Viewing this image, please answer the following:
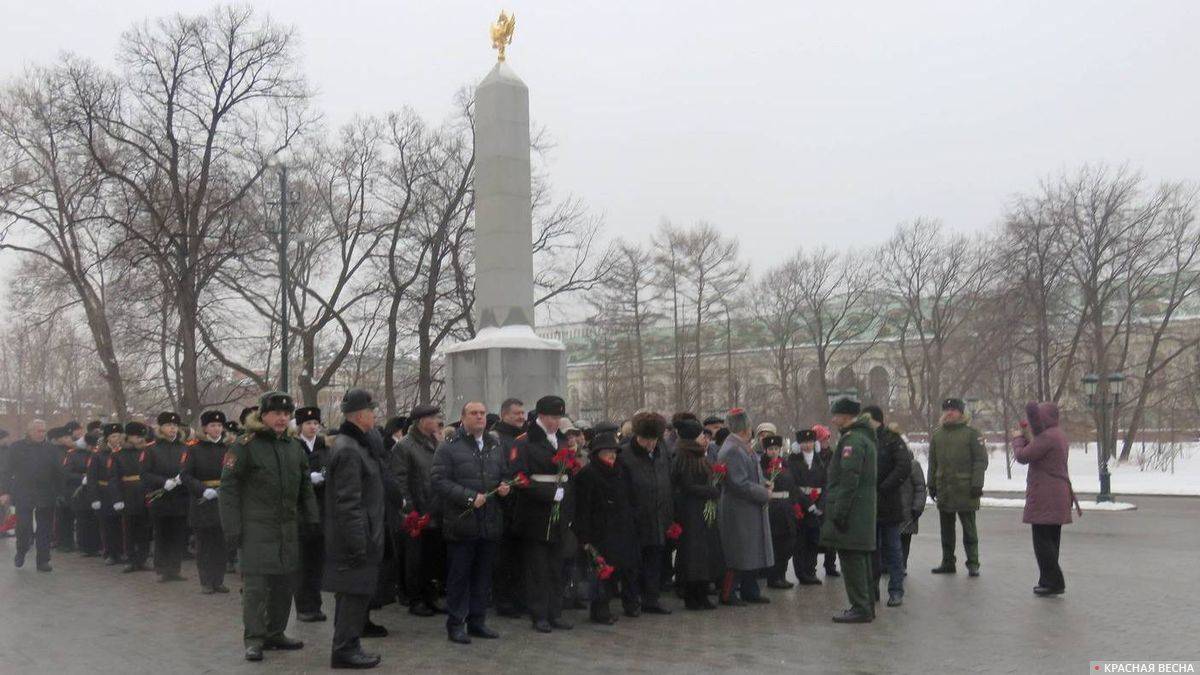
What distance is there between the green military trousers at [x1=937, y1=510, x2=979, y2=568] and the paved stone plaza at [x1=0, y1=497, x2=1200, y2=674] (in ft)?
0.71

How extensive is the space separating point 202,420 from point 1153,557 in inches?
457

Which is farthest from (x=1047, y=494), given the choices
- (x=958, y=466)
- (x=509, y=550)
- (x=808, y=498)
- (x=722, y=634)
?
(x=509, y=550)

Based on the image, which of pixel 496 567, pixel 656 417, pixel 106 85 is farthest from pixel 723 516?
pixel 106 85

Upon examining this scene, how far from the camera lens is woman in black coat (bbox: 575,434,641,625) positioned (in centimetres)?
902

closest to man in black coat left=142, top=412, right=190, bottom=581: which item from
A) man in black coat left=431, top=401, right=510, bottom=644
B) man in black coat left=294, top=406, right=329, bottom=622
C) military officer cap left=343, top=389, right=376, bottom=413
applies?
man in black coat left=294, top=406, right=329, bottom=622

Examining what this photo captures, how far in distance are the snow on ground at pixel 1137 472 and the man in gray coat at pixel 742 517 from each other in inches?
752

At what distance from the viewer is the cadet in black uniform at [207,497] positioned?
11.1 m

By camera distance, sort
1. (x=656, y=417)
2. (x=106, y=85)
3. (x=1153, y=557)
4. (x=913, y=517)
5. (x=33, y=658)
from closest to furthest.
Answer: (x=33, y=658)
(x=656, y=417)
(x=913, y=517)
(x=1153, y=557)
(x=106, y=85)

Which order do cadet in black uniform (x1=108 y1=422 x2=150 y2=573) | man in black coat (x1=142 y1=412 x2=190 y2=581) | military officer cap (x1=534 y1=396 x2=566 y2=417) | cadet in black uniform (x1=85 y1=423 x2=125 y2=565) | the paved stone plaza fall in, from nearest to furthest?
the paved stone plaza → military officer cap (x1=534 y1=396 x2=566 y2=417) → man in black coat (x1=142 y1=412 x2=190 y2=581) → cadet in black uniform (x1=108 y1=422 x2=150 y2=573) → cadet in black uniform (x1=85 y1=423 x2=125 y2=565)

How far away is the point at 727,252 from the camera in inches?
1710

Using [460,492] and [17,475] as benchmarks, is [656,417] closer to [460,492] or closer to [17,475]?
[460,492]

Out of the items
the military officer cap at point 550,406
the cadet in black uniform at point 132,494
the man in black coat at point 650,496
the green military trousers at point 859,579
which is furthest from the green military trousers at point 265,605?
the cadet in black uniform at point 132,494

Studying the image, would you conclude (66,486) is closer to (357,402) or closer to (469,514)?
(469,514)

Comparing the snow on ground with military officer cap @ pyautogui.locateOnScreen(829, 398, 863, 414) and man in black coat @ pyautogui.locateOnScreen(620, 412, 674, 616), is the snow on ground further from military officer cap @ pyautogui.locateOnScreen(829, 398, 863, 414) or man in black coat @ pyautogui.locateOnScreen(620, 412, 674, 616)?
man in black coat @ pyautogui.locateOnScreen(620, 412, 674, 616)
